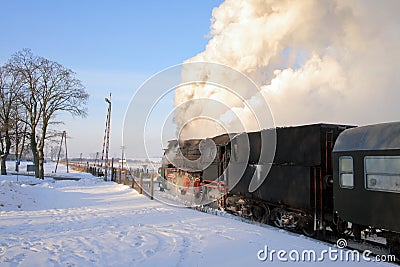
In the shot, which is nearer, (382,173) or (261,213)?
(382,173)

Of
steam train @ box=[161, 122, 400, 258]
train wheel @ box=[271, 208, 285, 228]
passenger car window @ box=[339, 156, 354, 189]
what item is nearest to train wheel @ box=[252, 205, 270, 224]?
steam train @ box=[161, 122, 400, 258]

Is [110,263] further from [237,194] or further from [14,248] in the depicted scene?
[237,194]

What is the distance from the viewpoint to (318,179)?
9375 millimetres

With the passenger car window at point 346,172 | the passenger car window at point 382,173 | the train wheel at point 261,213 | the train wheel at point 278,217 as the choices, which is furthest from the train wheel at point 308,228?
the passenger car window at point 382,173

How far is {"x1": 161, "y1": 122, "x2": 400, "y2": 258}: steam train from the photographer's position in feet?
23.6

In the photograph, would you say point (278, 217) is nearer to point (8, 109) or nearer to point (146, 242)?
point (146, 242)

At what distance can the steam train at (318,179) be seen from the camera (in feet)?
23.6

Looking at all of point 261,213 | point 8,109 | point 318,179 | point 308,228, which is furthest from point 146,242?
point 8,109

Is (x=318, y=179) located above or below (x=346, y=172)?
below

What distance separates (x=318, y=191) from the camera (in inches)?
370

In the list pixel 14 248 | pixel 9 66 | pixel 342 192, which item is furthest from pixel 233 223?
pixel 9 66

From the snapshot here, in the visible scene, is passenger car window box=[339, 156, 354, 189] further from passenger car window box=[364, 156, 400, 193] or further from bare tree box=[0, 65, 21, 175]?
bare tree box=[0, 65, 21, 175]

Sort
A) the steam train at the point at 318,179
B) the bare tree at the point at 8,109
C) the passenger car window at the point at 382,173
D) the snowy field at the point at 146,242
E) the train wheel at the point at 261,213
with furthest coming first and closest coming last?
1. the bare tree at the point at 8,109
2. the train wheel at the point at 261,213
3. the steam train at the point at 318,179
4. the passenger car window at the point at 382,173
5. the snowy field at the point at 146,242

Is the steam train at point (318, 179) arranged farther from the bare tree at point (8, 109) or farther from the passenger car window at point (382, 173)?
the bare tree at point (8, 109)
